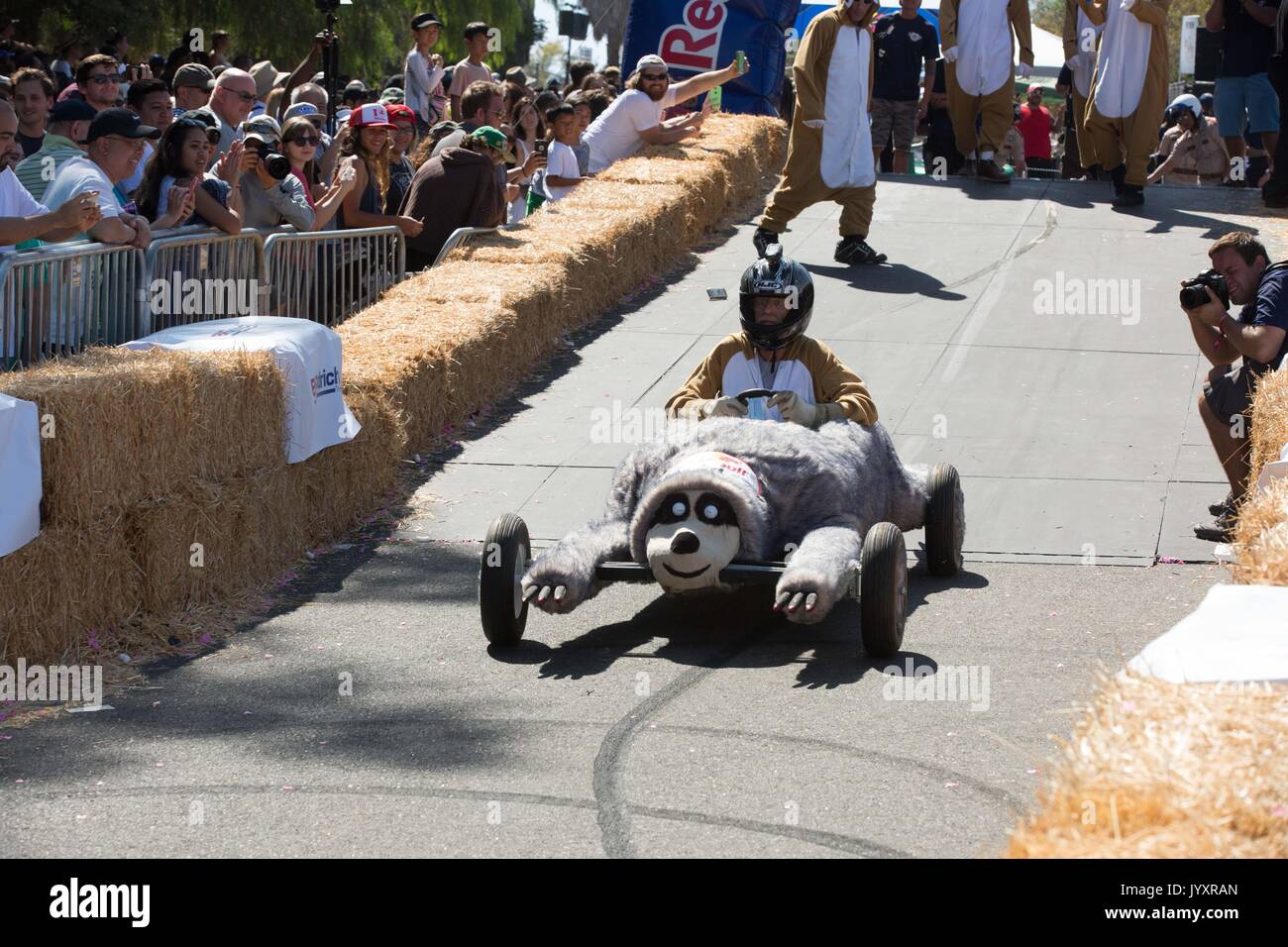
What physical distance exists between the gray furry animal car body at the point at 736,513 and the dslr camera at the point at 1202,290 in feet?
7.03

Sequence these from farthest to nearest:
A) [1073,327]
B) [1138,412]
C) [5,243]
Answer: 1. [1073,327]
2. [1138,412]
3. [5,243]

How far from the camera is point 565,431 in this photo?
35.3ft

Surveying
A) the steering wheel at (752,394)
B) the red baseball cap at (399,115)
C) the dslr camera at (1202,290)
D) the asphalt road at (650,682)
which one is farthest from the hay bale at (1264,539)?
the red baseball cap at (399,115)

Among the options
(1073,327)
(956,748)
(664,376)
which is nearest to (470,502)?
(664,376)

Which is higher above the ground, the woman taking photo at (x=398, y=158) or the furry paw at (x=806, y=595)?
the woman taking photo at (x=398, y=158)

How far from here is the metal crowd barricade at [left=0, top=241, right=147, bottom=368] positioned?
301 inches

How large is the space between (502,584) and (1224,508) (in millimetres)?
4052

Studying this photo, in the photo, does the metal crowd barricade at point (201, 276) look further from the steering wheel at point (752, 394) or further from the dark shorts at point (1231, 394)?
the dark shorts at point (1231, 394)

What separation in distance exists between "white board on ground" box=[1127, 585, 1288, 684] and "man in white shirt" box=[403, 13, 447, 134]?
1508 centimetres

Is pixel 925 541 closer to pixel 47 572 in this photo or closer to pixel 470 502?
pixel 470 502

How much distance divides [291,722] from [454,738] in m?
0.67

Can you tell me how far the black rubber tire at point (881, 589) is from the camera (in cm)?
665

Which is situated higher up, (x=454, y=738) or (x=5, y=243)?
(x=5, y=243)

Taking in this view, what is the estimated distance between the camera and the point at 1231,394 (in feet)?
29.5
